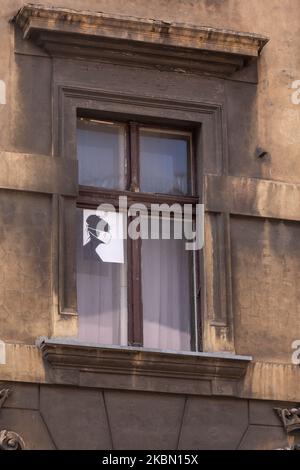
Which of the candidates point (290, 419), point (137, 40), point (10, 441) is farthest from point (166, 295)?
point (137, 40)

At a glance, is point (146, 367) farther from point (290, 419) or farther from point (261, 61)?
point (261, 61)

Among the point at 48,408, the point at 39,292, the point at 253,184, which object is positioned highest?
the point at 253,184

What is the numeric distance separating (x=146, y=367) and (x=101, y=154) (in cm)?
228

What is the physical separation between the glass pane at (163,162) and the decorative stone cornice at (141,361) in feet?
6.01

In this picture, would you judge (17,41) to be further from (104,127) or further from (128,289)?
(128,289)

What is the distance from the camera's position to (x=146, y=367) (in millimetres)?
15406

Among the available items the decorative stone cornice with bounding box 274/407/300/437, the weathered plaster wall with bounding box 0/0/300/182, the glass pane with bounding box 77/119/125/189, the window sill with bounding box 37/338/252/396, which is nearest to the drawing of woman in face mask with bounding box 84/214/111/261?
the glass pane with bounding box 77/119/125/189

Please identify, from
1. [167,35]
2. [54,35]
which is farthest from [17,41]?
[167,35]

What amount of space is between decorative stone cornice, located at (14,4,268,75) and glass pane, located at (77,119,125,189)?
0.68 meters

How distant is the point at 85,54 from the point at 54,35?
14.6 inches

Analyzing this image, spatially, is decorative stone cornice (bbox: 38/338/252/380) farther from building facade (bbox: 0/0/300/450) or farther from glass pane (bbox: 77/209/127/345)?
glass pane (bbox: 77/209/127/345)

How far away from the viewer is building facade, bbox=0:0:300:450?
15.3 m

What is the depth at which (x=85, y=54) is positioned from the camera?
1638 centimetres

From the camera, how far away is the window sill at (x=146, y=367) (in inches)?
600
